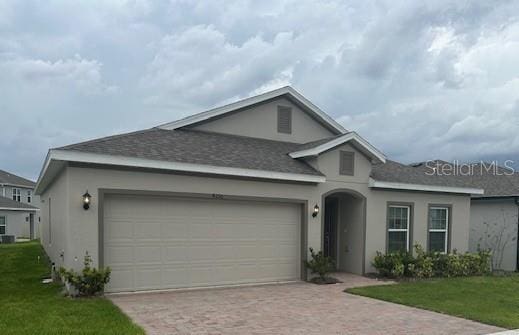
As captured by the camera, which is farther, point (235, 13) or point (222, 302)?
point (235, 13)

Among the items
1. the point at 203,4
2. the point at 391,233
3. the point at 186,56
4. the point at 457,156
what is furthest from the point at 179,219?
the point at 457,156

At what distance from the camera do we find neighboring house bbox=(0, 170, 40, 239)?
34.9 metres

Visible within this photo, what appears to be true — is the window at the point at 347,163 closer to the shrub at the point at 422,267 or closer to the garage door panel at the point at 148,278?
the shrub at the point at 422,267

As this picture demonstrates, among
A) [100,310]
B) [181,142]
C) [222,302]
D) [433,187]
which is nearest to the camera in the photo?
[100,310]

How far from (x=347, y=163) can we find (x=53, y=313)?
8.91m

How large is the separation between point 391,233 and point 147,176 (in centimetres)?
845

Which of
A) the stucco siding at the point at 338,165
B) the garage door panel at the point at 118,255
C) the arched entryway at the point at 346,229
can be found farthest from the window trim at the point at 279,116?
A: the garage door panel at the point at 118,255

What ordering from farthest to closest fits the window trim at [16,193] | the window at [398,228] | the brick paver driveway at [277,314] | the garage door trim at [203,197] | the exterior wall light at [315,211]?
the window trim at [16,193]
the window at [398,228]
the exterior wall light at [315,211]
the garage door trim at [203,197]
the brick paver driveway at [277,314]

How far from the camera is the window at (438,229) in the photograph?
49.3 feet

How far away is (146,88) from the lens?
19.7 metres

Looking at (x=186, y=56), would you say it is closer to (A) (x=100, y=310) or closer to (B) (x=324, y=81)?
(B) (x=324, y=81)

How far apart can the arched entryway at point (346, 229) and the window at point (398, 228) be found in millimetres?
1187

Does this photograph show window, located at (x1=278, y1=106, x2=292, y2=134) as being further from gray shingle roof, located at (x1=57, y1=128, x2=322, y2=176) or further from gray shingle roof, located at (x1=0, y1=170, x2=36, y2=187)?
gray shingle roof, located at (x1=0, y1=170, x2=36, y2=187)

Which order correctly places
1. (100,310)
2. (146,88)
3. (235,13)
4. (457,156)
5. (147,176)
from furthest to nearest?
(457,156)
(146,88)
(235,13)
(147,176)
(100,310)
